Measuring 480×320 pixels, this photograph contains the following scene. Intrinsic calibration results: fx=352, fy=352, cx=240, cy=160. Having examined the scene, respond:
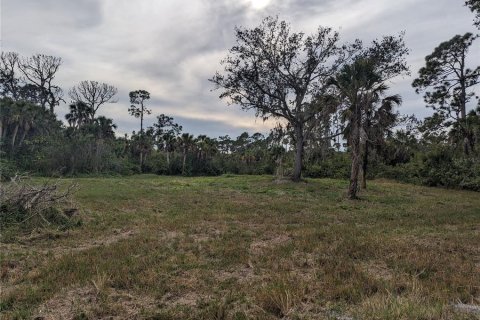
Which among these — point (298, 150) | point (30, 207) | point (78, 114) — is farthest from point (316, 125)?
point (78, 114)

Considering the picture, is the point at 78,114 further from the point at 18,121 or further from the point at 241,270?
the point at 241,270

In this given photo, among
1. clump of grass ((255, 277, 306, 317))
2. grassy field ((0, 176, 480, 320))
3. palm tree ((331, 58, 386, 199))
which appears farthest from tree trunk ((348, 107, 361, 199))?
clump of grass ((255, 277, 306, 317))

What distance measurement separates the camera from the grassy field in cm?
478

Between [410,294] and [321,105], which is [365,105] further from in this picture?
[410,294]

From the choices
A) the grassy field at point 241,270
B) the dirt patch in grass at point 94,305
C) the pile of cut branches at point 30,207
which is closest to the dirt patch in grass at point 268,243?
the grassy field at point 241,270

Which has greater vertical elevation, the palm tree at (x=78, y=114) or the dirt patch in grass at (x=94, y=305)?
the palm tree at (x=78, y=114)

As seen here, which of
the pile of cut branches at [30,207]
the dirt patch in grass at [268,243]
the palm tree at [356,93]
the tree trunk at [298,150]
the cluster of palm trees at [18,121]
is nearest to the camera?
the dirt patch in grass at [268,243]

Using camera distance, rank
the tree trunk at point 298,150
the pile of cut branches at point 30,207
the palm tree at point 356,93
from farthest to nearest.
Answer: the tree trunk at point 298,150, the palm tree at point 356,93, the pile of cut branches at point 30,207

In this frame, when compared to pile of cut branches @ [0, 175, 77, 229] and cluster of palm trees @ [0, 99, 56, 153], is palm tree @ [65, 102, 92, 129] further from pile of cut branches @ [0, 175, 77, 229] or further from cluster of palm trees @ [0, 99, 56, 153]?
pile of cut branches @ [0, 175, 77, 229]

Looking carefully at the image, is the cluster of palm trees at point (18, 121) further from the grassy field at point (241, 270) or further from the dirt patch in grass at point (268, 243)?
the dirt patch in grass at point (268, 243)

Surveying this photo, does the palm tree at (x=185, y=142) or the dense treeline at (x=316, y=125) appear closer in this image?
the dense treeline at (x=316, y=125)

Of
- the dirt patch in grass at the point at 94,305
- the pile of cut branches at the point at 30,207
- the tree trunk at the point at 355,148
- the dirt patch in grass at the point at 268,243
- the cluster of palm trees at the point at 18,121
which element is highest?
the cluster of palm trees at the point at 18,121

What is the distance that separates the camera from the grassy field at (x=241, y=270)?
4.78 meters

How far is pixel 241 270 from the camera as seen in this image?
6.74 m
